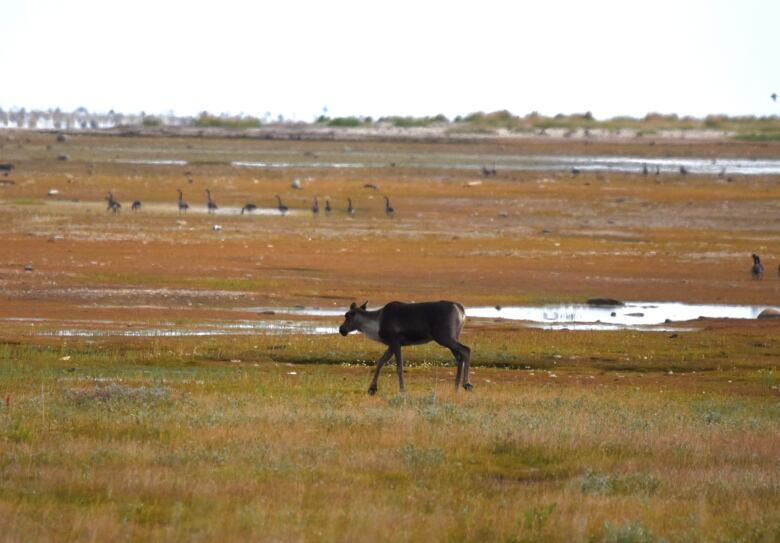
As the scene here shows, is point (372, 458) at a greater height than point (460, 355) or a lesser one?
greater

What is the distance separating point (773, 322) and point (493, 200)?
3558cm

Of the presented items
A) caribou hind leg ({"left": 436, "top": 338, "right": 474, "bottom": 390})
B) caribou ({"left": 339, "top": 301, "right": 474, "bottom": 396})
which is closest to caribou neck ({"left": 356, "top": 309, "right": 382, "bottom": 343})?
caribou ({"left": 339, "top": 301, "right": 474, "bottom": 396})

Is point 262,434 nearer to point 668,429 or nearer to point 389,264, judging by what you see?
point 668,429

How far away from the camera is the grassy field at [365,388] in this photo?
1112 centimetres

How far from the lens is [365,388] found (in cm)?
1922

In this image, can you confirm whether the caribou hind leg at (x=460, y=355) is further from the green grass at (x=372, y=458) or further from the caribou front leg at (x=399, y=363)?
the caribou front leg at (x=399, y=363)

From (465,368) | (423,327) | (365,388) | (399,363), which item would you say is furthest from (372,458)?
(365,388)

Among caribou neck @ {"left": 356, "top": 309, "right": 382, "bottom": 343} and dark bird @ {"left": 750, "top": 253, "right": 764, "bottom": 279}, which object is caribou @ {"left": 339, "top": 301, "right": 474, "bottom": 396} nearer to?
caribou neck @ {"left": 356, "top": 309, "right": 382, "bottom": 343}

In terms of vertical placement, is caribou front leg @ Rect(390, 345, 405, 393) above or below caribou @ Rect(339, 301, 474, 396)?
below

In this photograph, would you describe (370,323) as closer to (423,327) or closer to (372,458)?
(423,327)

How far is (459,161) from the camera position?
329 ft

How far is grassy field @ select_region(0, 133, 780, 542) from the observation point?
11125mm

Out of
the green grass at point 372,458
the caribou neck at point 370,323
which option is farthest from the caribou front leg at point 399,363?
the caribou neck at point 370,323

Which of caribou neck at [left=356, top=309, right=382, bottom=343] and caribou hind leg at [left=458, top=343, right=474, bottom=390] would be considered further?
Result: caribou neck at [left=356, top=309, right=382, bottom=343]
